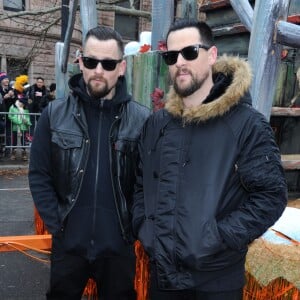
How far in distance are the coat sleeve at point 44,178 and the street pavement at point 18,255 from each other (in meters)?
1.70

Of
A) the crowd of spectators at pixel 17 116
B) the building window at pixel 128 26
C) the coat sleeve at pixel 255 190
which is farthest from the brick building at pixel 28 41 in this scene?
the coat sleeve at pixel 255 190

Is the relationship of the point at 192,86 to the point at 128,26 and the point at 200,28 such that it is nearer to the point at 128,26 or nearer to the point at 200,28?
the point at 200,28

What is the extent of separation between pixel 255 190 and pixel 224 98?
0.41 meters

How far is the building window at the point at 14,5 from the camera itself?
1727cm

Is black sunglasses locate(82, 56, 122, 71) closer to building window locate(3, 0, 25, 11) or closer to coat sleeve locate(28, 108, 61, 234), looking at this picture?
coat sleeve locate(28, 108, 61, 234)

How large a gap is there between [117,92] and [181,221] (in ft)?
2.94

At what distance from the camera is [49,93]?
452 inches

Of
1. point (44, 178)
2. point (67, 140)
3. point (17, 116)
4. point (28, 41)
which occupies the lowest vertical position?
point (17, 116)

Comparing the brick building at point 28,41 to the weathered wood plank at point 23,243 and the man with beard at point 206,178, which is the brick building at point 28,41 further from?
the man with beard at point 206,178

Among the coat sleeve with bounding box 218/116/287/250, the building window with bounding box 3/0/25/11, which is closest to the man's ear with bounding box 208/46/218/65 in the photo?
the coat sleeve with bounding box 218/116/287/250

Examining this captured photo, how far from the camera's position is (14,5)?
17.7m

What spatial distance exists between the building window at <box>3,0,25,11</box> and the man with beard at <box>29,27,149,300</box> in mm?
16786

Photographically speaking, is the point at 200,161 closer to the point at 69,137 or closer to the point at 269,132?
the point at 269,132

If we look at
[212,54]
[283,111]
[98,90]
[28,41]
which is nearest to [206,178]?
[212,54]
